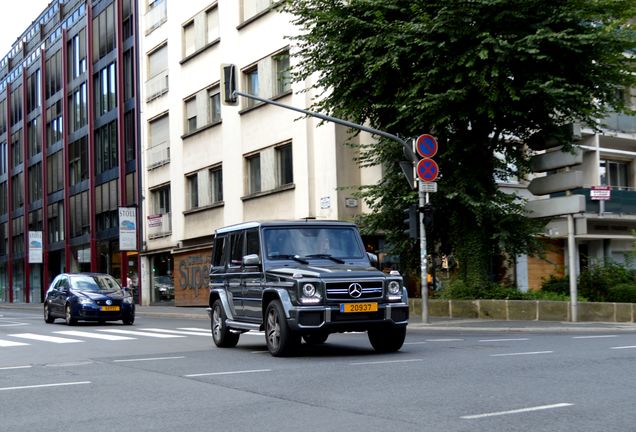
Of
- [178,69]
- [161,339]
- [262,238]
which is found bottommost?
[161,339]

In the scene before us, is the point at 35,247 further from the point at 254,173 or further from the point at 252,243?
the point at 252,243

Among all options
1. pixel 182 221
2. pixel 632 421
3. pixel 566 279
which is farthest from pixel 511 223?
pixel 182 221

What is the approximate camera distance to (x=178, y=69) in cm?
4394

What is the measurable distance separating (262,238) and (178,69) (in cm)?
3078

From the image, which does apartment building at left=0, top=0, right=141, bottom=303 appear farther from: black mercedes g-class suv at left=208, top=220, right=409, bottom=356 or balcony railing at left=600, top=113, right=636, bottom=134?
black mercedes g-class suv at left=208, top=220, right=409, bottom=356

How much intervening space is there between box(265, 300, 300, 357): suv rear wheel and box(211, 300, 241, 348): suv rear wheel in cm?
209

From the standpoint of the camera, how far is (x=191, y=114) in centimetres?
4325

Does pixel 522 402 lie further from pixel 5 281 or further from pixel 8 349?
pixel 5 281

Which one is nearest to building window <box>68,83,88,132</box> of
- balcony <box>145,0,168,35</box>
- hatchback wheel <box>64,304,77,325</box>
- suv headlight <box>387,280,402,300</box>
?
balcony <box>145,0,168,35</box>

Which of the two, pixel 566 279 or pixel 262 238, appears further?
pixel 566 279

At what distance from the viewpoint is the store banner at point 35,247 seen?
6025cm

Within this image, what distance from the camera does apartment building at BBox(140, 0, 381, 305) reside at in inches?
1324

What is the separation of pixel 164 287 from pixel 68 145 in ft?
56.0

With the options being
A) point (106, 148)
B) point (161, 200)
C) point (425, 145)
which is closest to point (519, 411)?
point (425, 145)
